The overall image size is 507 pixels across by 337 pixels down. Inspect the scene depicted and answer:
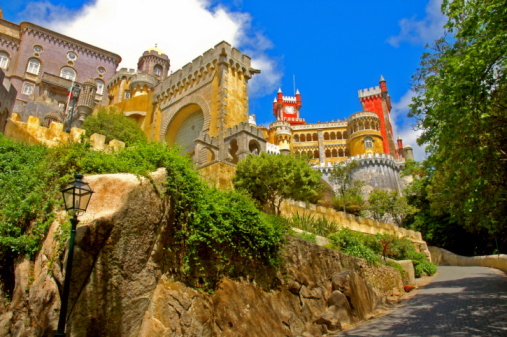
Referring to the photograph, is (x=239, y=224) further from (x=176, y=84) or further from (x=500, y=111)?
(x=176, y=84)

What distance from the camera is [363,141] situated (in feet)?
177

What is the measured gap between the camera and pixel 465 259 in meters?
27.9

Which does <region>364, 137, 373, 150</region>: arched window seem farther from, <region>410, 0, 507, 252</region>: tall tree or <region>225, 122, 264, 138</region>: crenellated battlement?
<region>410, 0, 507, 252</region>: tall tree

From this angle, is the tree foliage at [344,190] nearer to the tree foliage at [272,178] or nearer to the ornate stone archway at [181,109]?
the ornate stone archway at [181,109]

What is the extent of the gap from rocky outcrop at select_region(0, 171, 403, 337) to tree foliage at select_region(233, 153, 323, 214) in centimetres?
811

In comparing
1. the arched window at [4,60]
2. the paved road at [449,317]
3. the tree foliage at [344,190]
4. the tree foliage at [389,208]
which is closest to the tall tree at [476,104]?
the paved road at [449,317]

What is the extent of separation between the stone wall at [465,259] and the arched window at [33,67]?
49.3 m

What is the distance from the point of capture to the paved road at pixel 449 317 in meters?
7.46

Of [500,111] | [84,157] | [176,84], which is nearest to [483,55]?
[500,111]

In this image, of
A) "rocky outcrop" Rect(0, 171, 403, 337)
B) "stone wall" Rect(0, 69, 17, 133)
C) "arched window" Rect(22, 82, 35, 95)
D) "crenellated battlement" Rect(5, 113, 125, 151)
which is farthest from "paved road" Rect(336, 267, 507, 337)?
"arched window" Rect(22, 82, 35, 95)

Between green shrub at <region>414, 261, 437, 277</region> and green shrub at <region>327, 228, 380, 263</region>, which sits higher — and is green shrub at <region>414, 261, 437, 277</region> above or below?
below

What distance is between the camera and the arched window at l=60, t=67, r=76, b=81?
46875 millimetres

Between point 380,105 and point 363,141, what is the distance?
56.1 ft

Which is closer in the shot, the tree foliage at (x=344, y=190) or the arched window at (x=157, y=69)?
the tree foliage at (x=344, y=190)
